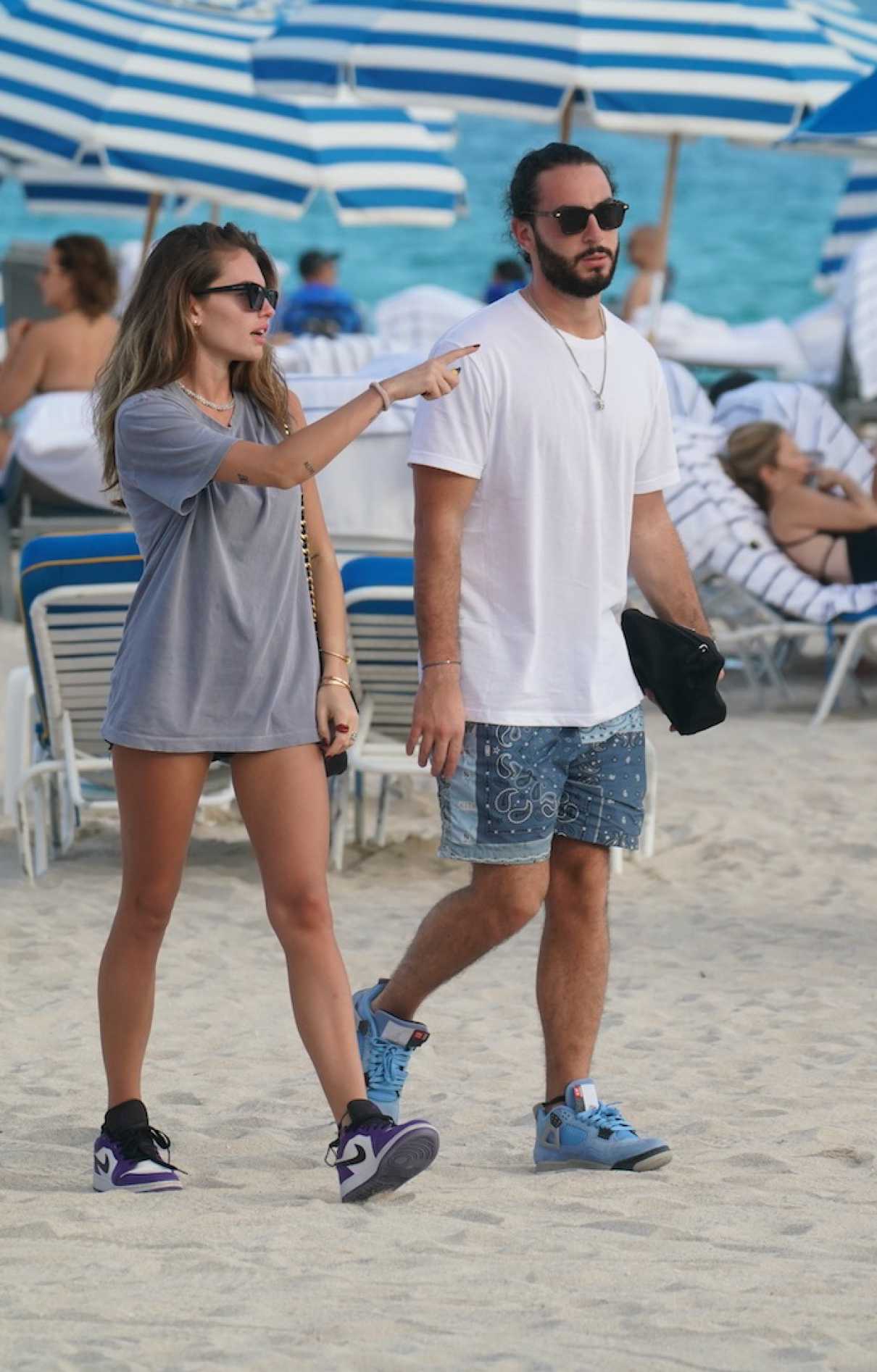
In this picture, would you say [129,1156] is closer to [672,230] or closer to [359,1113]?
[359,1113]

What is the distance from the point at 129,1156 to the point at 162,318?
1.28 metres

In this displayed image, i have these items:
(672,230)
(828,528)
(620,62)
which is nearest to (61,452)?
(620,62)

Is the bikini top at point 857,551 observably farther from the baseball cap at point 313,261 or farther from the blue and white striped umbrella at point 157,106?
the baseball cap at point 313,261

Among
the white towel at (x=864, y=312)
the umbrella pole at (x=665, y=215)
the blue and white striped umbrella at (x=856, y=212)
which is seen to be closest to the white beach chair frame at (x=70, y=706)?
the umbrella pole at (x=665, y=215)

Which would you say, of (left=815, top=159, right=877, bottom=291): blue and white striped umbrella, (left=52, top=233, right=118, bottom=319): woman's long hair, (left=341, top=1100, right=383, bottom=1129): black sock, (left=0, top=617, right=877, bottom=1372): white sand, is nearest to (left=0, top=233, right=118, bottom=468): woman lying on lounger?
(left=52, top=233, right=118, bottom=319): woman's long hair

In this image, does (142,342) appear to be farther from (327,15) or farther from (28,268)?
(28,268)

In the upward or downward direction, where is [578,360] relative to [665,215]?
downward

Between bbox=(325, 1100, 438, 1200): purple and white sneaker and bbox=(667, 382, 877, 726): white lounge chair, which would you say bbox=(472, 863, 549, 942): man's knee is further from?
bbox=(667, 382, 877, 726): white lounge chair

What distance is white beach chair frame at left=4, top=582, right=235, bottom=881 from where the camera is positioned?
5.39 metres

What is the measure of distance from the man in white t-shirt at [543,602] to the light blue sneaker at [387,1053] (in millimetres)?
131

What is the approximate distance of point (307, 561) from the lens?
3.26m

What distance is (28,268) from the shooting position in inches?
457

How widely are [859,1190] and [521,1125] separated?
0.67m

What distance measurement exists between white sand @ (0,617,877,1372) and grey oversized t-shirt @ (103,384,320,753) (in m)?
0.74
